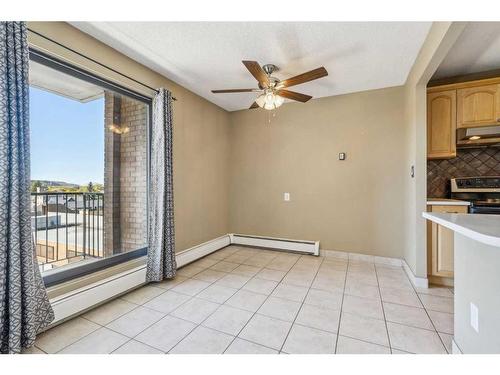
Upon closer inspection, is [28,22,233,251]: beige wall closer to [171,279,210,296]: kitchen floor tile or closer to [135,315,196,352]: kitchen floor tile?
[171,279,210,296]: kitchen floor tile

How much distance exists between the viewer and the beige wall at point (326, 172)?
3.20m

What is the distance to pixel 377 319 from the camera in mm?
1900

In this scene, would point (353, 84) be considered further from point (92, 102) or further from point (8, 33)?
point (8, 33)

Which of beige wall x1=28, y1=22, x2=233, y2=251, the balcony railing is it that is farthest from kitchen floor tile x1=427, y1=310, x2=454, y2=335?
the balcony railing

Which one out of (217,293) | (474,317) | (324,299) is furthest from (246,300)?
(474,317)

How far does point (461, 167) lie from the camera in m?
2.91

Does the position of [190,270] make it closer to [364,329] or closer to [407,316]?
[364,329]

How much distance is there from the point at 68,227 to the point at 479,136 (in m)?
Answer: 4.79

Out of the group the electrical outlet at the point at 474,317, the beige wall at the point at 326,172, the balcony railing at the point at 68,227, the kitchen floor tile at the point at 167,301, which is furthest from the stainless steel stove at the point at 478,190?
the balcony railing at the point at 68,227

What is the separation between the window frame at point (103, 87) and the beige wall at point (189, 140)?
0.06 metres

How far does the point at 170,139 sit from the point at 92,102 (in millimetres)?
860

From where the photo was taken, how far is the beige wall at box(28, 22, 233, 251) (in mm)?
1965

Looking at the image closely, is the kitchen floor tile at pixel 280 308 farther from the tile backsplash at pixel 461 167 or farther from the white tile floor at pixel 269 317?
the tile backsplash at pixel 461 167
